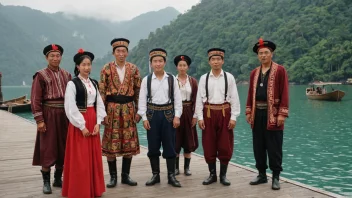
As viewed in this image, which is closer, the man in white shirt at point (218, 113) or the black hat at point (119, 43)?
the black hat at point (119, 43)

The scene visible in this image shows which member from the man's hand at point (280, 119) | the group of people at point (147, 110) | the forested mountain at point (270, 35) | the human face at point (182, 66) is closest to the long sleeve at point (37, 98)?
the group of people at point (147, 110)

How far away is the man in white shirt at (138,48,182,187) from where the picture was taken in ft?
14.5

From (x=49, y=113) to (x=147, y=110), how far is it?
1277mm

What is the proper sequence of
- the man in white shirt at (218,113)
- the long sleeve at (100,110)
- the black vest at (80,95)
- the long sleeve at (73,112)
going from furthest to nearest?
1. the man in white shirt at (218,113)
2. the long sleeve at (100,110)
3. the black vest at (80,95)
4. the long sleeve at (73,112)

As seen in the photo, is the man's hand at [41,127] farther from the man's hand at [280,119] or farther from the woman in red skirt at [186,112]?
the man's hand at [280,119]

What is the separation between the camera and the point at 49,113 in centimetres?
420

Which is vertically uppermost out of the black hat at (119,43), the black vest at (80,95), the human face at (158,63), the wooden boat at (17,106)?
the black hat at (119,43)

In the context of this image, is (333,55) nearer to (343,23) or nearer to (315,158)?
(343,23)

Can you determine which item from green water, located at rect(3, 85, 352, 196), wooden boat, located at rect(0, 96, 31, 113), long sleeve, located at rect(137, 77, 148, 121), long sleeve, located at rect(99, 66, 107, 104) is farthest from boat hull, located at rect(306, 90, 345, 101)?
long sleeve, located at rect(99, 66, 107, 104)

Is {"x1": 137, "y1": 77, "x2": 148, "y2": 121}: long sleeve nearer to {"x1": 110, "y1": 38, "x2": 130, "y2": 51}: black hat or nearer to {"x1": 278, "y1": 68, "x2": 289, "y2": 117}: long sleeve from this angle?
{"x1": 110, "y1": 38, "x2": 130, "y2": 51}: black hat

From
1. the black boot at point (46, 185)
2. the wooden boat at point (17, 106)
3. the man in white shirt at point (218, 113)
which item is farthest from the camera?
the wooden boat at point (17, 106)

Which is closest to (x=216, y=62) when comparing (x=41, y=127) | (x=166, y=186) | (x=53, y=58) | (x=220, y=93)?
(x=220, y=93)

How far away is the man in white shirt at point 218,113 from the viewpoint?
178 inches

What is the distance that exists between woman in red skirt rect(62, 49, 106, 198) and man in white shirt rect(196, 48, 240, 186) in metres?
1.46
